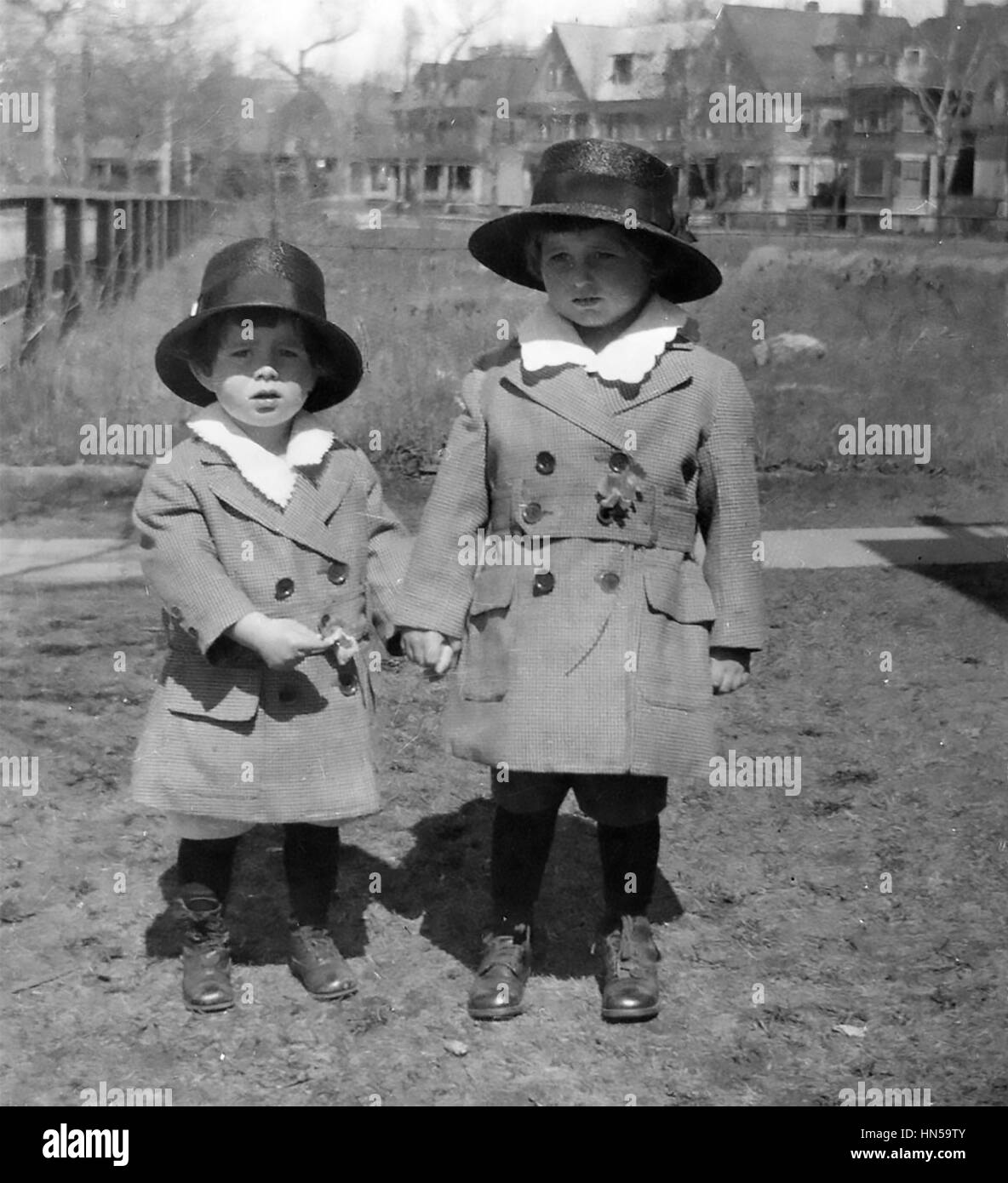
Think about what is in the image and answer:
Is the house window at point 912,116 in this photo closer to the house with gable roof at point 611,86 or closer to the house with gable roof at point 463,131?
the house with gable roof at point 611,86

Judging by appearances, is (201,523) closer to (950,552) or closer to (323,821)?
(323,821)

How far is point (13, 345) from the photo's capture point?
6.78 meters

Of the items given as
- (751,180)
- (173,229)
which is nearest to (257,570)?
(173,229)

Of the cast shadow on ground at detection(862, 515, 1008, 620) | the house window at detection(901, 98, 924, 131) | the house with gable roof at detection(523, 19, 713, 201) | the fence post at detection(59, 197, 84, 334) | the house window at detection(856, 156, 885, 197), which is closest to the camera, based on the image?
the house with gable roof at detection(523, 19, 713, 201)

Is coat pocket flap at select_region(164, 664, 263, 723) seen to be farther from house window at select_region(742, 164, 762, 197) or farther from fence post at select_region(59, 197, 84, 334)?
house window at select_region(742, 164, 762, 197)

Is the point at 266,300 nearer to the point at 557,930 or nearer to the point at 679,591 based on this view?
the point at 679,591

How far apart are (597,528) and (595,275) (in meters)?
0.45

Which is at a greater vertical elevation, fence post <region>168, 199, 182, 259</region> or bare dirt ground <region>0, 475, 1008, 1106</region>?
fence post <region>168, 199, 182, 259</region>

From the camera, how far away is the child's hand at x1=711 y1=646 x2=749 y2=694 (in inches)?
107

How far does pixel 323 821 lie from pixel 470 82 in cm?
388

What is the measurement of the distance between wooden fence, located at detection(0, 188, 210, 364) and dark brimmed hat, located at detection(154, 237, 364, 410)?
376 cm

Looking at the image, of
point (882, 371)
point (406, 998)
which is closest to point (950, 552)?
point (882, 371)

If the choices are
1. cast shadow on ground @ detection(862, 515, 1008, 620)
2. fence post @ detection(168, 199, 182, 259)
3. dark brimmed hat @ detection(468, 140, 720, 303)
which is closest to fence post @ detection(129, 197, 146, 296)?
fence post @ detection(168, 199, 182, 259)

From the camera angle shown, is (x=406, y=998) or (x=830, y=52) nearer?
(x=406, y=998)
